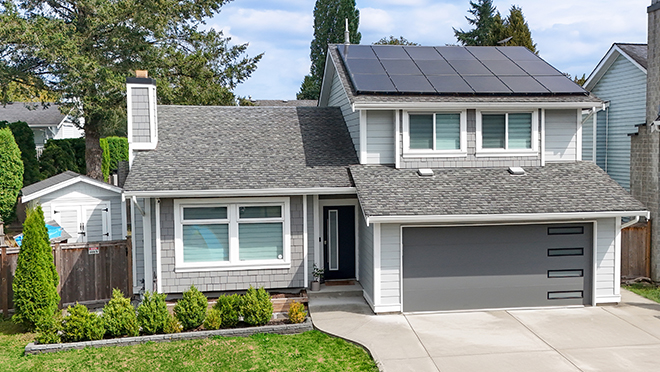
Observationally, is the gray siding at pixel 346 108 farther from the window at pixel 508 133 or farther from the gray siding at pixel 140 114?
the gray siding at pixel 140 114

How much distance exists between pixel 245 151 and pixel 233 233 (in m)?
2.28

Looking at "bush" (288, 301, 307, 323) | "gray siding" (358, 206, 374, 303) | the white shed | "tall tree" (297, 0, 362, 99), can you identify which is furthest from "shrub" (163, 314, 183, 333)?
"tall tree" (297, 0, 362, 99)

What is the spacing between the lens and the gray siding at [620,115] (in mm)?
17516

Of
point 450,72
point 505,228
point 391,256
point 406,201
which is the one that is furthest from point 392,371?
point 450,72

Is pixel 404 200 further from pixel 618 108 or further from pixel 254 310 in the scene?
pixel 618 108

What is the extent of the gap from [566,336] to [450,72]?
279 inches

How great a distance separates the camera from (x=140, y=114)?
12.7 m

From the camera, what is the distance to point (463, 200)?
11.2 m

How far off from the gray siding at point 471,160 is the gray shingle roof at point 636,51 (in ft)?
24.3

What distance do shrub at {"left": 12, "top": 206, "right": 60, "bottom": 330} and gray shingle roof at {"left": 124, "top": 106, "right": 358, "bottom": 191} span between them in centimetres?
195

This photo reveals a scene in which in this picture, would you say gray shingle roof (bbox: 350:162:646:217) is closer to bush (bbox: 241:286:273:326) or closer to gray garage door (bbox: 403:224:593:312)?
gray garage door (bbox: 403:224:593:312)

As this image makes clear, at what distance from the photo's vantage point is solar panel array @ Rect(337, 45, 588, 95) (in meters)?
12.6

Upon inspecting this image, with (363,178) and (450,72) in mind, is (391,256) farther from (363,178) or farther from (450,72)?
(450,72)

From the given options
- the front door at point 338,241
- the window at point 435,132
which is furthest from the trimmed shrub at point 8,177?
the window at point 435,132
